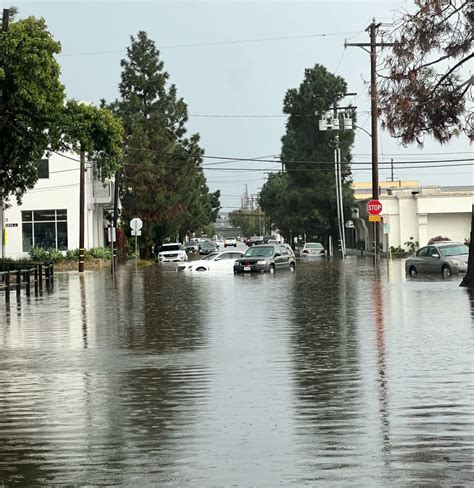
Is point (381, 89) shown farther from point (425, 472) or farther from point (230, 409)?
point (425, 472)

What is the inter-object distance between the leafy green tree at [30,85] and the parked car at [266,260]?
11676mm

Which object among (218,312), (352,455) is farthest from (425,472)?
(218,312)

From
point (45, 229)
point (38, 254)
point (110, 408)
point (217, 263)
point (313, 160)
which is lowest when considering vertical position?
point (110, 408)

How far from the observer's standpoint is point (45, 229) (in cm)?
7162

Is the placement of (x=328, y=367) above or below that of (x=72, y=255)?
below

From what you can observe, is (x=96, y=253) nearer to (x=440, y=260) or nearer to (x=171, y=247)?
(x=171, y=247)

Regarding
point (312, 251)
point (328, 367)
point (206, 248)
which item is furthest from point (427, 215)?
point (328, 367)

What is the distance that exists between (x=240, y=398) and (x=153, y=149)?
2673 inches

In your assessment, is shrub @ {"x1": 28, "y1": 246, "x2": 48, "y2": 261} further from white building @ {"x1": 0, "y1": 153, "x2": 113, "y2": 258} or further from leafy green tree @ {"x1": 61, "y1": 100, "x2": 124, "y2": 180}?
leafy green tree @ {"x1": 61, "y1": 100, "x2": 124, "y2": 180}

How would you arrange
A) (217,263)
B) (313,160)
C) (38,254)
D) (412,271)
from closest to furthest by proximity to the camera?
(412,271)
(217,263)
(38,254)
(313,160)

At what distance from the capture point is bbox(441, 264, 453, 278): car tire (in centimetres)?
4072

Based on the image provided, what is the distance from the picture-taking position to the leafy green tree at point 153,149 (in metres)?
77.8

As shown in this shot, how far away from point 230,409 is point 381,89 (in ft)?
60.4

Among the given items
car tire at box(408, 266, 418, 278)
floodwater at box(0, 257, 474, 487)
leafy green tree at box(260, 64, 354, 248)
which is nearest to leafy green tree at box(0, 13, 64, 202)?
car tire at box(408, 266, 418, 278)
